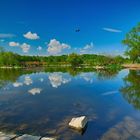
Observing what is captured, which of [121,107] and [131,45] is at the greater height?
[131,45]

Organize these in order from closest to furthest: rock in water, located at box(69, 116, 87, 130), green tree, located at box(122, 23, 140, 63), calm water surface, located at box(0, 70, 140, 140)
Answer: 1. calm water surface, located at box(0, 70, 140, 140)
2. rock in water, located at box(69, 116, 87, 130)
3. green tree, located at box(122, 23, 140, 63)

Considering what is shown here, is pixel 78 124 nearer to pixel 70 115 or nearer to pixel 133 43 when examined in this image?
pixel 70 115

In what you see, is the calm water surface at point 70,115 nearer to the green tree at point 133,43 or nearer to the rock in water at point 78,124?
the rock in water at point 78,124

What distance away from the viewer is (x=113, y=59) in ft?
296

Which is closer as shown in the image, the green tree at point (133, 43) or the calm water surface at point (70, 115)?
the calm water surface at point (70, 115)

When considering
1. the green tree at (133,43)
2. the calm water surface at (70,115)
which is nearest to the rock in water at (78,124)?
the calm water surface at (70,115)

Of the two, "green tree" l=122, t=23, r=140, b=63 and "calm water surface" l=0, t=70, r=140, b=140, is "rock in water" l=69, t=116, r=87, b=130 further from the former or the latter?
"green tree" l=122, t=23, r=140, b=63

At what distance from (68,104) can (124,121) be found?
5.24 m

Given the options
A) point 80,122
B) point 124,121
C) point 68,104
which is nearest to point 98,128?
point 80,122

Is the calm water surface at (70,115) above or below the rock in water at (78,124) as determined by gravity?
below

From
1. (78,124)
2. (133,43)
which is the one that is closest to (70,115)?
(78,124)

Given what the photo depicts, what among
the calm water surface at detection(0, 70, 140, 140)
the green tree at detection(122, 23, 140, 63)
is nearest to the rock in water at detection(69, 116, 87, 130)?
the calm water surface at detection(0, 70, 140, 140)

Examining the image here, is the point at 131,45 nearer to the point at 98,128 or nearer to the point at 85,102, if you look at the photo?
the point at 85,102

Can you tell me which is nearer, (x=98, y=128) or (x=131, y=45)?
(x=98, y=128)
